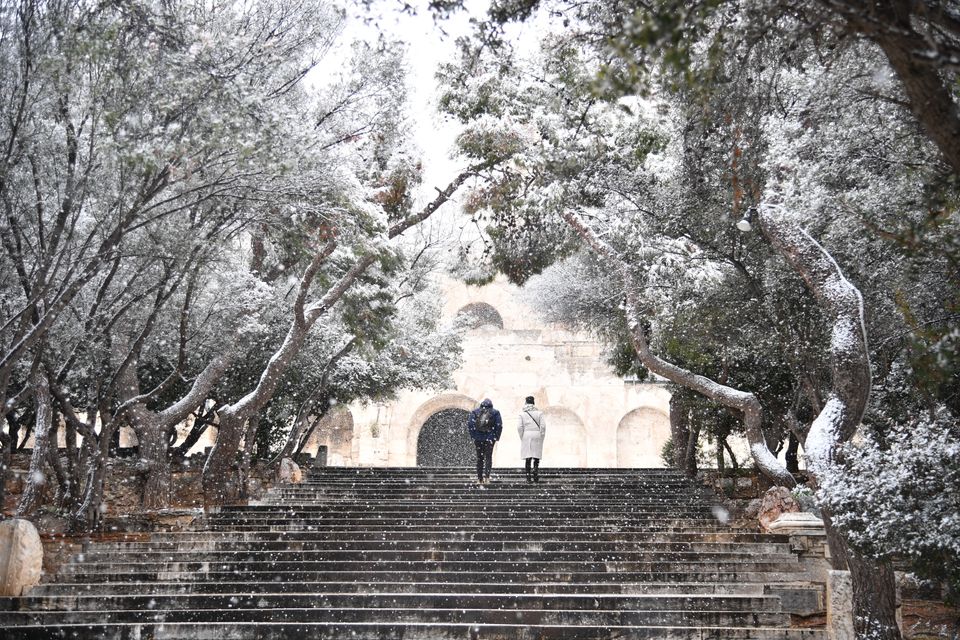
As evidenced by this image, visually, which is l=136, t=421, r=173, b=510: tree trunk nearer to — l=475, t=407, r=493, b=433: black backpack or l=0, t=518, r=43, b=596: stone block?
l=0, t=518, r=43, b=596: stone block

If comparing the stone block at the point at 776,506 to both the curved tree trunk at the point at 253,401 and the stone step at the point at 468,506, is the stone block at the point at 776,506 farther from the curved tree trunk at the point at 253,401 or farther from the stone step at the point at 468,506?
the curved tree trunk at the point at 253,401

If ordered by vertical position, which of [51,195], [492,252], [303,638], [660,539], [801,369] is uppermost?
[492,252]

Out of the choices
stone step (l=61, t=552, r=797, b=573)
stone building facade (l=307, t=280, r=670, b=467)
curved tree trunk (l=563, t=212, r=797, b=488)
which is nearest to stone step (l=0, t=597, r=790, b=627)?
stone step (l=61, t=552, r=797, b=573)

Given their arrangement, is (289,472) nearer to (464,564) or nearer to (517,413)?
(464,564)

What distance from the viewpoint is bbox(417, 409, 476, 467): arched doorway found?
90.3 ft

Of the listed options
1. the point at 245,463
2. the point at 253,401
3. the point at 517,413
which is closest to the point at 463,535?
the point at 253,401

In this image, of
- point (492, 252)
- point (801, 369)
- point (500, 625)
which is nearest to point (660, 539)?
point (801, 369)

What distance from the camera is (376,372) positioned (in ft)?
61.9

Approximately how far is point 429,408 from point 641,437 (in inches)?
245

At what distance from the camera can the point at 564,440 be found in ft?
88.5

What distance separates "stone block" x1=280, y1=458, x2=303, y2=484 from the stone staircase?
2.04m

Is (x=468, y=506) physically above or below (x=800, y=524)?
above

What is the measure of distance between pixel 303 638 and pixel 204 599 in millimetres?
1565

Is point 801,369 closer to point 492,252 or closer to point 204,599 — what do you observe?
point 492,252
